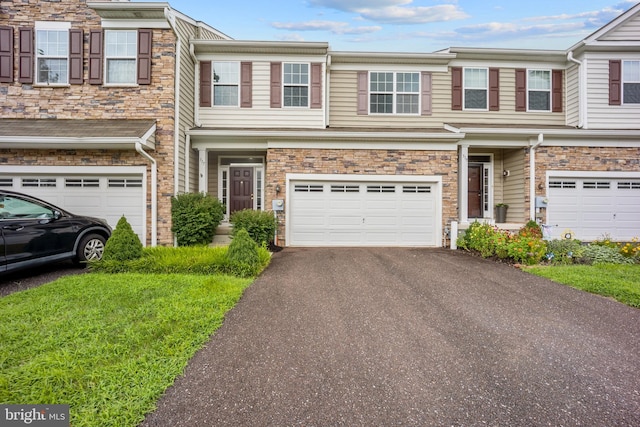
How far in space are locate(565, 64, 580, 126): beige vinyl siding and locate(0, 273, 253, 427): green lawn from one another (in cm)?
1225

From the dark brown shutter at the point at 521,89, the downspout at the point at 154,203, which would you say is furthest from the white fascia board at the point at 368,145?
the dark brown shutter at the point at 521,89

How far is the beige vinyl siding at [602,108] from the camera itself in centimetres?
1038

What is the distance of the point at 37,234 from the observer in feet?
18.2

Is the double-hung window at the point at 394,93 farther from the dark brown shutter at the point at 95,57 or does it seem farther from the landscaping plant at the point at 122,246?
the landscaping plant at the point at 122,246

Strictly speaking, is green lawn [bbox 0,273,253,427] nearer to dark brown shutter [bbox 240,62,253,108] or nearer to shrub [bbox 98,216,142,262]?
shrub [bbox 98,216,142,262]

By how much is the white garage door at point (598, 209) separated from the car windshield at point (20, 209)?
1300 cm

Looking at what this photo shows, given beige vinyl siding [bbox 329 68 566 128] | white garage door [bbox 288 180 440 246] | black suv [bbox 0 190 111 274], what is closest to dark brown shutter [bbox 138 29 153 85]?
black suv [bbox 0 190 111 274]

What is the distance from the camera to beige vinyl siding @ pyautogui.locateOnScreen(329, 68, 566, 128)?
10930 millimetres

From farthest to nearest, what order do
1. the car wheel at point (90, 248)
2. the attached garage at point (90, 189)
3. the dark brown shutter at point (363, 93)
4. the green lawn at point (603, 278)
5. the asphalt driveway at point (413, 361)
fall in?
1. the dark brown shutter at point (363, 93)
2. the attached garage at point (90, 189)
3. the car wheel at point (90, 248)
4. the green lawn at point (603, 278)
5. the asphalt driveway at point (413, 361)

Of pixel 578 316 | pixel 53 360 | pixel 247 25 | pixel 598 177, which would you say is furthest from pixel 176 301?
pixel 247 25

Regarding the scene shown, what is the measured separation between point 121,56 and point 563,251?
41.3ft

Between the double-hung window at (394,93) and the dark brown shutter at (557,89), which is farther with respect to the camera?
the dark brown shutter at (557,89)

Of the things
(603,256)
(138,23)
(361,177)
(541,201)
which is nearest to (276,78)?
(138,23)

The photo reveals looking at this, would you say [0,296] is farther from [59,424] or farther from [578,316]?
[578,316]
